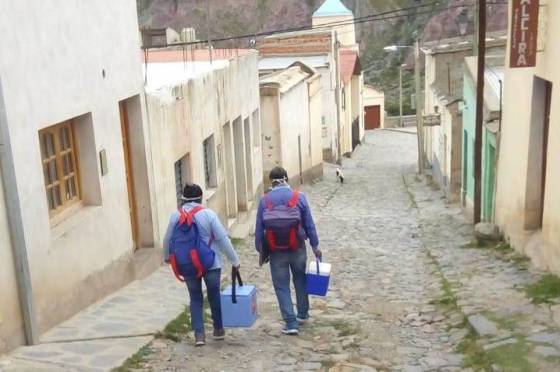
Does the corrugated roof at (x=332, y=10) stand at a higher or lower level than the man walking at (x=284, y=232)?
higher

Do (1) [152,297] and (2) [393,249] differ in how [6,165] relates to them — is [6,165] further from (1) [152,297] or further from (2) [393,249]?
(2) [393,249]

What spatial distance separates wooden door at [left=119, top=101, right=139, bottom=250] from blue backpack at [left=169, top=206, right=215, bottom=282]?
352 cm

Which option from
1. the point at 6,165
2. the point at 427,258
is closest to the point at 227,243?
the point at 6,165

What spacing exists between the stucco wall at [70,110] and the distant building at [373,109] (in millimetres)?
47644

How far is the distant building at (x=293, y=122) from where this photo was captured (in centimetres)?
2258

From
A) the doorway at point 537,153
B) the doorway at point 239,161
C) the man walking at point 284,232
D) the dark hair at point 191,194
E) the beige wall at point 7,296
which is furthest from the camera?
the doorway at point 239,161

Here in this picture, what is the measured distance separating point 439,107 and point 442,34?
4515 cm

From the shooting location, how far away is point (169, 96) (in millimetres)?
10586

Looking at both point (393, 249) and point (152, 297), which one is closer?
point (152, 297)

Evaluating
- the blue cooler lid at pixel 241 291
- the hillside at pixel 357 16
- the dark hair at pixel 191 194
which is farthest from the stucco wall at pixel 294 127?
the hillside at pixel 357 16

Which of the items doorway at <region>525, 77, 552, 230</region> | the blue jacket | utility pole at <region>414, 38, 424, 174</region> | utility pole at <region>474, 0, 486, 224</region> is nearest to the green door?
utility pole at <region>474, 0, 486, 224</region>

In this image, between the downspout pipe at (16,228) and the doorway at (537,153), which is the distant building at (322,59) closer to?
the doorway at (537,153)

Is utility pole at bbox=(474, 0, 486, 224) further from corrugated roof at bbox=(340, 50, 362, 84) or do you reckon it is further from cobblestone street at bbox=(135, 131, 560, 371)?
corrugated roof at bbox=(340, 50, 362, 84)

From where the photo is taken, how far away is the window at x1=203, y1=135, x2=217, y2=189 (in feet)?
43.6
